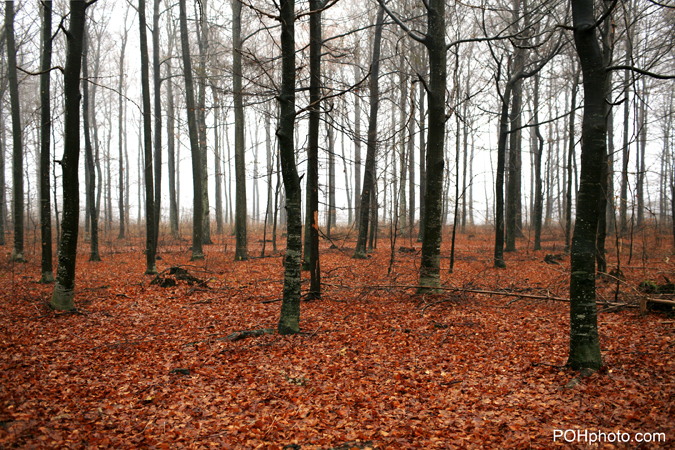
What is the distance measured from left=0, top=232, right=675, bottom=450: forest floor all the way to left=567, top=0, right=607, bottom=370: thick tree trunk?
790 mm

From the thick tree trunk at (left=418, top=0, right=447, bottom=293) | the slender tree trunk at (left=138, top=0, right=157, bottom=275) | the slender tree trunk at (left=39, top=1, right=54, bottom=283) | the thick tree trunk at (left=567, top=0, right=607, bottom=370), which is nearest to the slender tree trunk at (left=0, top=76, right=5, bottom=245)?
the slender tree trunk at (left=39, top=1, right=54, bottom=283)

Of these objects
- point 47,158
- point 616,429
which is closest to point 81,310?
point 47,158

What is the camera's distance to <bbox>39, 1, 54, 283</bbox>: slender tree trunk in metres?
7.76

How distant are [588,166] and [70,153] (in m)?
7.81

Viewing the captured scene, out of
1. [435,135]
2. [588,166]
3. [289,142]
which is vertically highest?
[435,135]

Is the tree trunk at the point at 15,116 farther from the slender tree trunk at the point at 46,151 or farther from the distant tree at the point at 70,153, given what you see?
the distant tree at the point at 70,153

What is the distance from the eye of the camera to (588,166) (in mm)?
→ 3707

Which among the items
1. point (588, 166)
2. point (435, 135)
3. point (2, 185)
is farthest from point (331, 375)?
point (2, 185)

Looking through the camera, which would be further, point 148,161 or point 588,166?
point 148,161

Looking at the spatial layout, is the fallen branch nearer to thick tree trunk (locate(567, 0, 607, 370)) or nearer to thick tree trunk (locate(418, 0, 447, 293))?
thick tree trunk (locate(418, 0, 447, 293))

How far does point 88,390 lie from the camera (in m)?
3.85

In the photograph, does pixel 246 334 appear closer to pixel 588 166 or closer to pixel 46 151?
pixel 588 166

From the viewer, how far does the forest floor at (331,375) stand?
3.09 meters

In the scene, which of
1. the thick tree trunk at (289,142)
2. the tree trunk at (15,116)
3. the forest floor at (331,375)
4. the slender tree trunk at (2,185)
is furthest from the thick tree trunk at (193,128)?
the thick tree trunk at (289,142)
